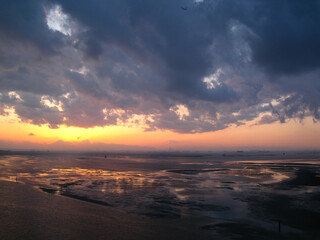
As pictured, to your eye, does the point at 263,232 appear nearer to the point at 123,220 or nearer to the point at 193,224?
the point at 193,224

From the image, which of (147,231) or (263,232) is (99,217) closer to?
(147,231)

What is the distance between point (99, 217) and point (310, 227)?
15.5 meters

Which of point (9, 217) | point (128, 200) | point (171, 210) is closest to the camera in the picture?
point (9, 217)

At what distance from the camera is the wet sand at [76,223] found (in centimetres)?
1516

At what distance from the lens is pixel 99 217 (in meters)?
18.8

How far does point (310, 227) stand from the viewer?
16.7m

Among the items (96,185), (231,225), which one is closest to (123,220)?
(231,225)

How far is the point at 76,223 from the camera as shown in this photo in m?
17.4

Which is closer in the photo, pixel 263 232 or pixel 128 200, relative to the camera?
pixel 263 232

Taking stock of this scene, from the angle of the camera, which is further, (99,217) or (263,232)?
(99,217)

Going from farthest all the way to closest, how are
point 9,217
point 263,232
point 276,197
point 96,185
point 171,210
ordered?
point 96,185 → point 276,197 → point 171,210 → point 9,217 → point 263,232

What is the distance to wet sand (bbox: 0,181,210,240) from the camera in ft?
49.8

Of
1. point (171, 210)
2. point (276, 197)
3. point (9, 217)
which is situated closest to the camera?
point (9, 217)

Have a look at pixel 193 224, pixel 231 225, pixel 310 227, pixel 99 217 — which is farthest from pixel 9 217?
pixel 310 227
